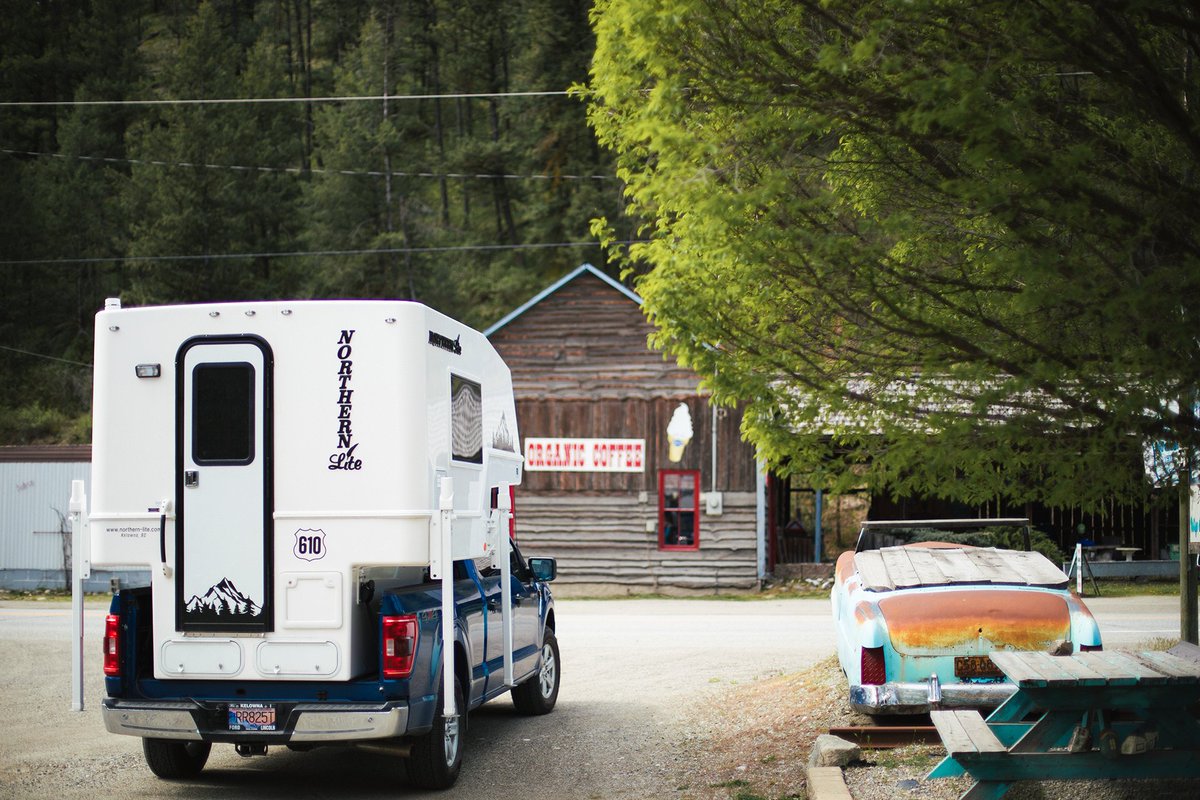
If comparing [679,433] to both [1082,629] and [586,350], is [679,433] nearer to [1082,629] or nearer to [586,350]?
[586,350]

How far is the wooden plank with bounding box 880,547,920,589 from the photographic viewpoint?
9.04 meters

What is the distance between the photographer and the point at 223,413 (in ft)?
25.5

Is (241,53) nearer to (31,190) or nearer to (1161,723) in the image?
(31,190)

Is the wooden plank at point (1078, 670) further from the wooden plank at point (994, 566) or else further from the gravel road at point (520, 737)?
the gravel road at point (520, 737)

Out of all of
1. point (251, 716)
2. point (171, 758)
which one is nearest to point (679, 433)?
point (171, 758)

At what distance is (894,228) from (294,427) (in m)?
3.82

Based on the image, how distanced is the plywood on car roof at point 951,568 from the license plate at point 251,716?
4216 millimetres

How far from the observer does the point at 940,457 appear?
6.18m

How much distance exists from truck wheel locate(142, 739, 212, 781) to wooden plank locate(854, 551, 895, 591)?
4750 mm

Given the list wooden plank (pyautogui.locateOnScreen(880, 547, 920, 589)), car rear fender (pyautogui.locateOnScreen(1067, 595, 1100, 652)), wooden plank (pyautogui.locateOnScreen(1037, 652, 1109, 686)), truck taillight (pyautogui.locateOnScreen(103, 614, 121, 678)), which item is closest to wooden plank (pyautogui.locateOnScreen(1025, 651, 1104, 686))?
wooden plank (pyautogui.locateOnScreen(1037, 652, 1109, 686))

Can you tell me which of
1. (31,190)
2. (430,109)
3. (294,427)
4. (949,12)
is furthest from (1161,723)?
(430,109)

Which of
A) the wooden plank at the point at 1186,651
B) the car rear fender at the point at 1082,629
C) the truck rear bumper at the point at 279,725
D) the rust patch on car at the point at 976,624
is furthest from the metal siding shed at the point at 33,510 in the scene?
the wooden plank at the point at 1186,651

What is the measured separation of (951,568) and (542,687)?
374 centimetres

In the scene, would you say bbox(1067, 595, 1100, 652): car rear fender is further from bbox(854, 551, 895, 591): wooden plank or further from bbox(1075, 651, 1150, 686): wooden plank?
bbox(854, 551, 895, 591): wooden plank
